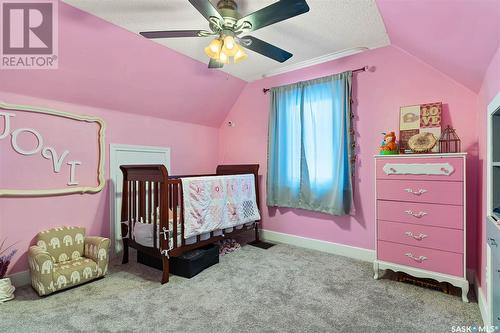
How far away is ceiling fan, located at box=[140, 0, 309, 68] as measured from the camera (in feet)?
5.08

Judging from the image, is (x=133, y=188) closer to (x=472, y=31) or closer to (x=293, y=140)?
(x=293, y=140)

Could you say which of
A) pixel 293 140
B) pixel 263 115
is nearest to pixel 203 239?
pixel 293 140

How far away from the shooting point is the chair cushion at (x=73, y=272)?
2137 mm

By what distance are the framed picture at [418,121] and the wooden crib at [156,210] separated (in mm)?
2230

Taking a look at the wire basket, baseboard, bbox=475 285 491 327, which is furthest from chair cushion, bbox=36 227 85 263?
the wire basket

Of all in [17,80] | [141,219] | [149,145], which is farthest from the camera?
[149,145]

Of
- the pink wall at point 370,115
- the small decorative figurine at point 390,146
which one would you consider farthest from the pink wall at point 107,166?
the small decorative figurine at point 390,146

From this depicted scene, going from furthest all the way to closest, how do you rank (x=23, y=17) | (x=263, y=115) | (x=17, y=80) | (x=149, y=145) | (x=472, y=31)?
(x=263, y=115)
(x=149, y=145)
(x=17, y=80)
(x=23, y=17)
(x=472, y=31)

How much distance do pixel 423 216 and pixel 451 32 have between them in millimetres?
1388

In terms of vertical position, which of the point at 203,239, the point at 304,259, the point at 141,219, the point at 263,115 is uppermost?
the point at 263,115

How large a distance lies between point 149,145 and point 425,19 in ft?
10.1

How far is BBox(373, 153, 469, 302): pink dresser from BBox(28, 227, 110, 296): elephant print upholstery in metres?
2.61

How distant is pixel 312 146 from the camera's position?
3.27 meters

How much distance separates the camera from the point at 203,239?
2.77m
